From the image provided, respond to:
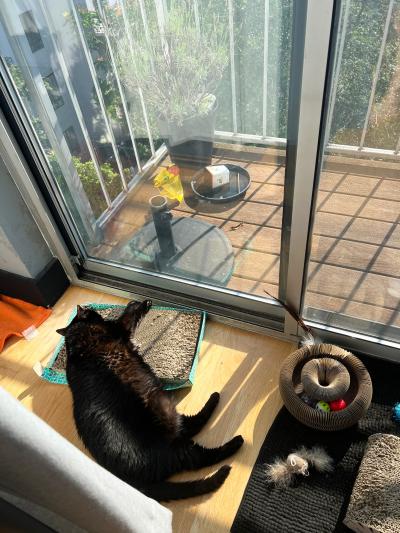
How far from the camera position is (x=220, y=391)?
1593 mm

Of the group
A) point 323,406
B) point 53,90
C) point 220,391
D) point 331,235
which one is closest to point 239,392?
point 220,391

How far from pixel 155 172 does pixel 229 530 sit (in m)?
1.19

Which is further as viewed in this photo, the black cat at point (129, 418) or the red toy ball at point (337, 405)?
the red toy ball at point (337, 405)

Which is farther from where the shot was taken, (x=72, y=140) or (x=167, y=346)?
(x=167, y=346)

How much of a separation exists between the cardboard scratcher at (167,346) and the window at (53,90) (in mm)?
849

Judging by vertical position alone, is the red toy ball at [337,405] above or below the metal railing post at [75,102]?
below

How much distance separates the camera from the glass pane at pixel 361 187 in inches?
37.0

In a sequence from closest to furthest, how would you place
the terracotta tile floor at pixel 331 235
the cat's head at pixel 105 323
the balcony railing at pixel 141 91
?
the balcony railing at pixel 141 91 → the terracotta tile floor at pixel 331 235 → the cat's head at pixel 105 323

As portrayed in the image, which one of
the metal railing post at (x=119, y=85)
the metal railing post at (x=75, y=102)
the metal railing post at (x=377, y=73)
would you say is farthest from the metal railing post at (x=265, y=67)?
the metal railing post at (x=75, y=102)

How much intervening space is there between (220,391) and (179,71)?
1083mm

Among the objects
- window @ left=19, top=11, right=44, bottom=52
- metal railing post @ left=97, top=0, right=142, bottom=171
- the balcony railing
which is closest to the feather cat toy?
the balcony railing

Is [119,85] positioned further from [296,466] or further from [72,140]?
[296,466]

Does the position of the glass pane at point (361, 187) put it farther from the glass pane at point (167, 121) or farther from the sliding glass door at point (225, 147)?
the glass pane at point (167, 121)

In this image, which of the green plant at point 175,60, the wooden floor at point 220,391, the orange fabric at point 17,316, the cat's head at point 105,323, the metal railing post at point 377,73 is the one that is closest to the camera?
the metal railing post at point 377,73
